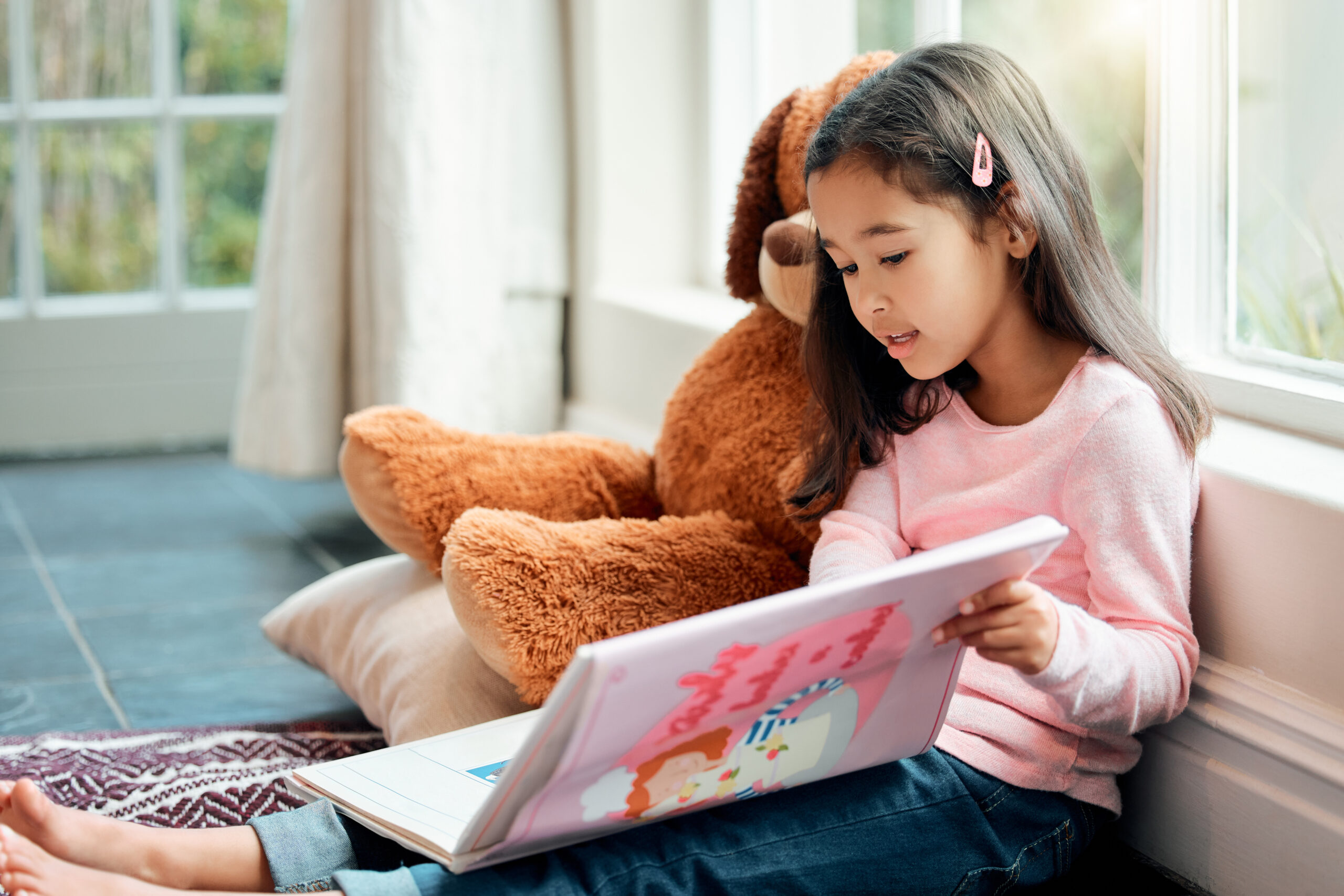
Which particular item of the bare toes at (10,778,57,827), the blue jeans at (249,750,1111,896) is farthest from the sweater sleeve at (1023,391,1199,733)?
the bare toes at (10,778,57,827)

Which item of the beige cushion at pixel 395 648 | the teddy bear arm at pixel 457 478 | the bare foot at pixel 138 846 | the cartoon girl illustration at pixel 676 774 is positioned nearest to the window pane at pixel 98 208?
the beige cushion at pixel 395 648

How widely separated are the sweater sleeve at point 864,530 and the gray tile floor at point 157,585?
697 mm

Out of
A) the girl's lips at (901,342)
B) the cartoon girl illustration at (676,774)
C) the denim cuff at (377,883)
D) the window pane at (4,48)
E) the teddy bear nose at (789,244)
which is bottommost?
the denim cuff at (377,883)

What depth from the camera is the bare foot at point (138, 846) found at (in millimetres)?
843

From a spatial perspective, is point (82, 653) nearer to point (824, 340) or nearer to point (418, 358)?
point (418, 358)

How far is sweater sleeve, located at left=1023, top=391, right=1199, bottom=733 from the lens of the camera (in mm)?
870

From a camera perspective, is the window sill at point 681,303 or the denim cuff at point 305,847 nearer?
the denim cuff at point 305,847

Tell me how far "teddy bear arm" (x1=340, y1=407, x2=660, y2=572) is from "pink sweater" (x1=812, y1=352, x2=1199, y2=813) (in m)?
0.37

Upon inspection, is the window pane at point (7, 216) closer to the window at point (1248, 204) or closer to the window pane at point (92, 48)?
the window pane at point (92, 48)

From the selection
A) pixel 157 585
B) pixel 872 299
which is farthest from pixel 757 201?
pixel 157 585

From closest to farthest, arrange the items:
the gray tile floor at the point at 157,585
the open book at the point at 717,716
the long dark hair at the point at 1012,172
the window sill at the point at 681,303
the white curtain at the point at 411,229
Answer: the open book at the point at 717,716 < the long dark hair at the point at 1012,172 < the gray tile floor at the point at 157,585 < the window sill at the point at 681,303 < the white curtain at the point at 411,229

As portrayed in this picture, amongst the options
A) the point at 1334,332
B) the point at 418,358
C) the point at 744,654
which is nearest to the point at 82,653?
the point at 418,358

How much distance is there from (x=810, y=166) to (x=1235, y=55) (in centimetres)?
40

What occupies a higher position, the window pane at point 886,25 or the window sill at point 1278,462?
the window pane at point 886,25
